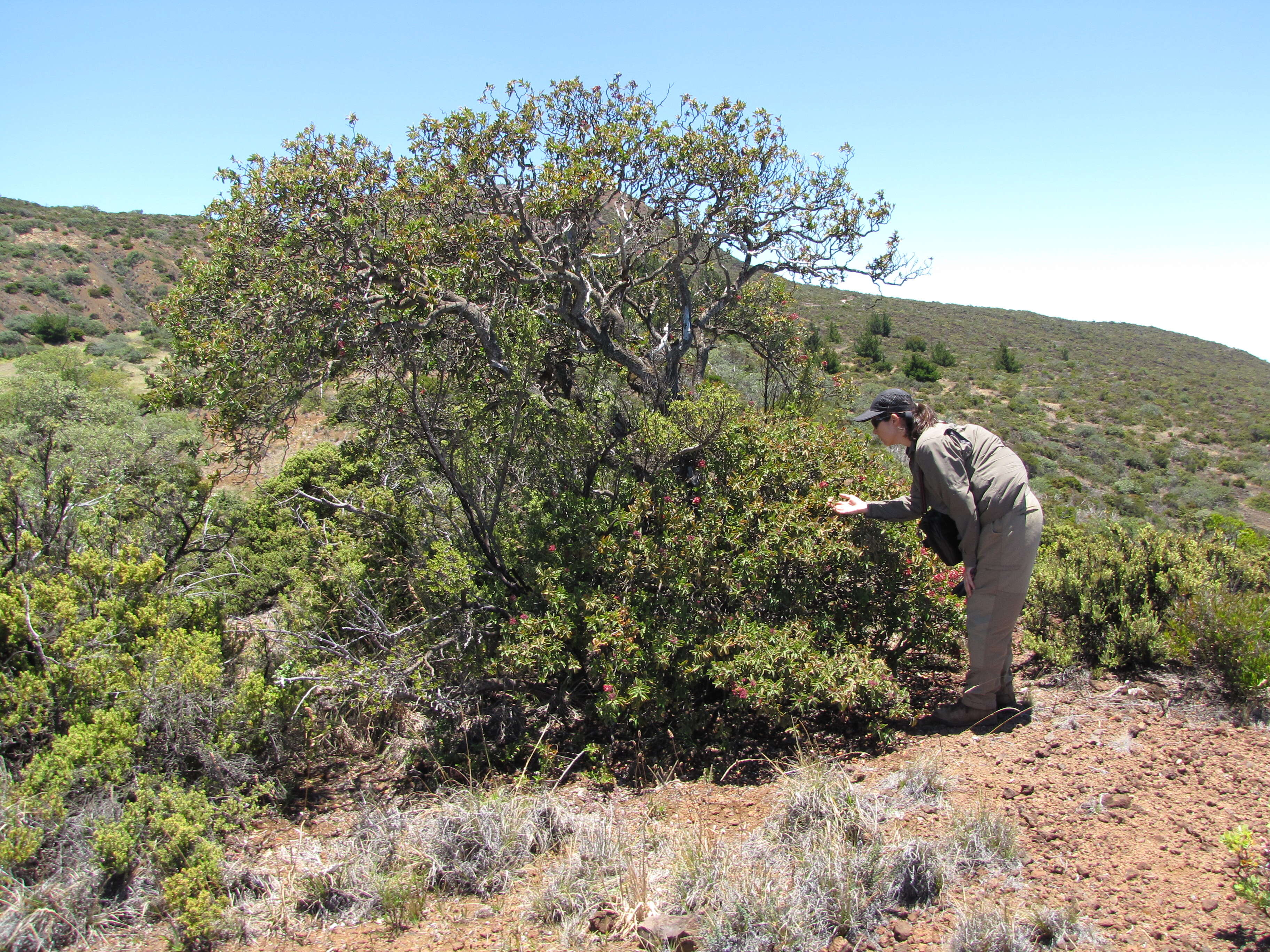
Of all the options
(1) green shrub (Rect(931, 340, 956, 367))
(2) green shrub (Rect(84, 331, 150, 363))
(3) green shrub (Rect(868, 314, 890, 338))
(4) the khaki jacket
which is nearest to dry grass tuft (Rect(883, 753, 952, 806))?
(4) the khaki jacket

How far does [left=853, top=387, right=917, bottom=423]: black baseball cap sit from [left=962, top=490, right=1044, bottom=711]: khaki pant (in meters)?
0.69

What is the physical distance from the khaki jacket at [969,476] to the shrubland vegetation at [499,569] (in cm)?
65

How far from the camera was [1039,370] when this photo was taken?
115 feet

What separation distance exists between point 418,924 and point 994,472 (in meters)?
3.22

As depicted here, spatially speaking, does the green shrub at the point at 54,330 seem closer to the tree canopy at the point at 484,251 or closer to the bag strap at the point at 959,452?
the tree canopy at the point at 484,251

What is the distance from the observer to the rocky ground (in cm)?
244

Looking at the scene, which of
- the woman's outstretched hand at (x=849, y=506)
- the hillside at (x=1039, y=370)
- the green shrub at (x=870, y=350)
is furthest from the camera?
the green shrub at (x=870, y=350)

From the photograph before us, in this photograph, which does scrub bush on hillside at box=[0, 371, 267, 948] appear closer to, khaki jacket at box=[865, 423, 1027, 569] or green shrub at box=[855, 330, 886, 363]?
khaki jacket at box=[865, 423, 1027, 569]

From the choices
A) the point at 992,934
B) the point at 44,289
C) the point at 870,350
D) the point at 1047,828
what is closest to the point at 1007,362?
the point at 870,350

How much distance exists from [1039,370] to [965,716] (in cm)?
3633

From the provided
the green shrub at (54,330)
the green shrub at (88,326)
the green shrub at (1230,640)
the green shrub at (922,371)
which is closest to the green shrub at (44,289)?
the green shrub at (88,326)

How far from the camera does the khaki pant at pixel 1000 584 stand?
3.53 meters

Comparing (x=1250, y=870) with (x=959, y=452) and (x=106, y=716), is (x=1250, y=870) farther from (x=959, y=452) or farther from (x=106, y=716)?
(x=106, y=716)

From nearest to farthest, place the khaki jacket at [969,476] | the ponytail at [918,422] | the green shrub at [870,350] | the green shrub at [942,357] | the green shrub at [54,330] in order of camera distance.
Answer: the khaki jacket at [969,476] < the ponytail at [918,422] < the green shrub at [54,330] < the green shrub at [870,350] < the green shrub at [942,357]
